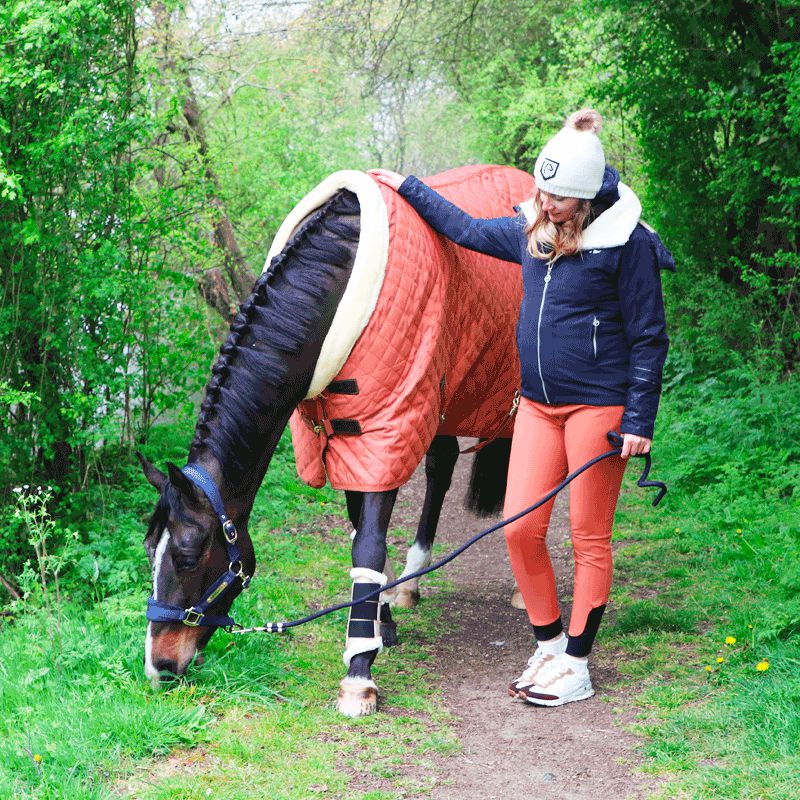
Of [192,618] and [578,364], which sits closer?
[192,618]

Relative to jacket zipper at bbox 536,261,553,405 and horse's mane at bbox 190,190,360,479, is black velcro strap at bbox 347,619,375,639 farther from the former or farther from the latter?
jacket zipper at bbox 536,261,553,405

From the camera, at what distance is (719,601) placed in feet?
14.1

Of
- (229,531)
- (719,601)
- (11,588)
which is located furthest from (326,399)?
(11,588)

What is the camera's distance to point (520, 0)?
1234 cm

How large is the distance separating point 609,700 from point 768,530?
6.19ft

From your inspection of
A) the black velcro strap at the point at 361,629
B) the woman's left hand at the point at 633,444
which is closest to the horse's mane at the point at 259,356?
the black velcro strap at the point at 361,629

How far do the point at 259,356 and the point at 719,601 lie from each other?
2.42 metres

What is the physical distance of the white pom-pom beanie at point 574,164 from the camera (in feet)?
10.4

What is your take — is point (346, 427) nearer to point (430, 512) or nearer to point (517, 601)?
point (430, 512)

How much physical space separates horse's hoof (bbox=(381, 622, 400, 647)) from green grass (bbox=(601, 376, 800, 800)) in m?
0.94

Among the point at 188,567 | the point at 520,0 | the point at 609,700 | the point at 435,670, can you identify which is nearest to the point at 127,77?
the point at 188,567

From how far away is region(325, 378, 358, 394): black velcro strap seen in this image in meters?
3.44

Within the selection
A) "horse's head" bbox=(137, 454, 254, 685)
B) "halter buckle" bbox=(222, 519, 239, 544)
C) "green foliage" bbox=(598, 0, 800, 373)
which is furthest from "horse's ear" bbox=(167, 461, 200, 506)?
"green foliage" bbox=(598, 0, 800, 373)

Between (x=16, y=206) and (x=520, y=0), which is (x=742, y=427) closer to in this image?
(x=16, y=206)
